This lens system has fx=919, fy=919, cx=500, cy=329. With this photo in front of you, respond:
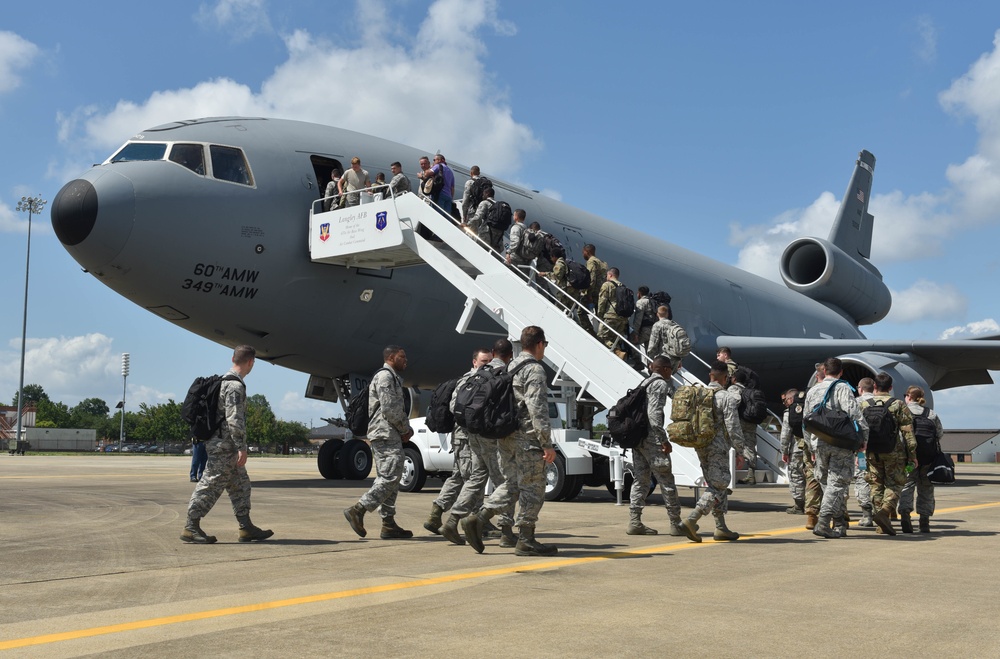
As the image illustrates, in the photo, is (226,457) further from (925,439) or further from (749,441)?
(749,441)

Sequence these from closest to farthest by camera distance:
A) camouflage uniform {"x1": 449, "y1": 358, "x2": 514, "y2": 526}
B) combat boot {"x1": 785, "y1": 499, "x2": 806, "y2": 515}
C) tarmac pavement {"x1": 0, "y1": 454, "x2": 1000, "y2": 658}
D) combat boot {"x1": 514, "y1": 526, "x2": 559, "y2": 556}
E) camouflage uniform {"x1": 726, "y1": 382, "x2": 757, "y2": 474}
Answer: tarmac pavement {"x1": 0, "y1": 454, "x2": 1000, "y2": 658} < combat boot {"x1": 514, "y1": 526, "x2": 559, "y2": 556} < camouflage uniform {"x1": 449, "y1": 358, "x2": 514, "y2": 526} < combat boot {"x1": 785, "y1": 499, "x2": 806, "y2": 515} < camouflage uniform {"x1": 726, "y1": 382, "x2": 757, "y2": 474}

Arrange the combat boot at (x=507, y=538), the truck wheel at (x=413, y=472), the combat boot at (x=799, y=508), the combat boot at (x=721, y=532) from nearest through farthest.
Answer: the combat boot at (x=507, y=538) → the combat boot at (x=721, y=532) → the combat boot at (x=799, y=508) → the truck wheel at (x=413, y=472)

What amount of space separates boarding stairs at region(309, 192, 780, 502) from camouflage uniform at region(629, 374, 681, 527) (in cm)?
218

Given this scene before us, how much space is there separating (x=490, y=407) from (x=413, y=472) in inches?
291

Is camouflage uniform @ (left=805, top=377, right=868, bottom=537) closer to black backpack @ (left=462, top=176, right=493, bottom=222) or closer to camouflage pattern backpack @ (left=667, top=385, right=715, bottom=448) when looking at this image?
camouflage pattern backpack @ (left=667, top=385, right=715, bottom=448)

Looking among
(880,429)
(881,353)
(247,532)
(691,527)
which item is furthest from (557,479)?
(881,353)

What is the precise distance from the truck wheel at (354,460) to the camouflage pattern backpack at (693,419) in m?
8.45

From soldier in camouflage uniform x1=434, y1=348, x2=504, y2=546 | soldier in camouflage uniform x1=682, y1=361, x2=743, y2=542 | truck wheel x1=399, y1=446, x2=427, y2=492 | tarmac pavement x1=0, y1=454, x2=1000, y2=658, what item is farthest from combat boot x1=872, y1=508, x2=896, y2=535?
truck wheel x1=399, y1=446, x2=427, y2=492

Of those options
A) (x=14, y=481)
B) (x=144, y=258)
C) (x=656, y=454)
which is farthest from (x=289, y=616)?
(x=14, y=481)

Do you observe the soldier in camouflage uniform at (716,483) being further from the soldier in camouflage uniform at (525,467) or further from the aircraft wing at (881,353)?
the aircraft wing at (881,353)

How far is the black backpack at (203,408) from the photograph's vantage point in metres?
7.91

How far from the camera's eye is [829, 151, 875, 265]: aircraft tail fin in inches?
1256

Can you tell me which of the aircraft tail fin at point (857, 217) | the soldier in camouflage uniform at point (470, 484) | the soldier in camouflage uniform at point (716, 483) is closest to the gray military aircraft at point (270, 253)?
the soldier in camouflage uniform at point (470, 484)

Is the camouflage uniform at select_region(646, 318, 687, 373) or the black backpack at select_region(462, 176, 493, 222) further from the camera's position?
the black backpack at select_region(462, 176, 493, 222)
